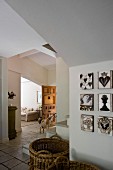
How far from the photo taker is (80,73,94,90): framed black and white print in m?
1.59

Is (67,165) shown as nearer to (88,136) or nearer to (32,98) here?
(88,136)

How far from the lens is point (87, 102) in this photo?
163 cm

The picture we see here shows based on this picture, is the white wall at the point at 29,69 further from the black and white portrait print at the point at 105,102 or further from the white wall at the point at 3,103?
the black and white portrait print at the point at 105,102

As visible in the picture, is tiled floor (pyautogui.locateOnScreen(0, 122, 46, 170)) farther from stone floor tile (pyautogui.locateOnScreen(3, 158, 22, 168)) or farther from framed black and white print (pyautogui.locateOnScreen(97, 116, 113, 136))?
framed black and white print (pyautogui.locateOnScreen(97, 116, 113, 136))

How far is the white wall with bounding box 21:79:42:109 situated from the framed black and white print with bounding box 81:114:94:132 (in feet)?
24.5

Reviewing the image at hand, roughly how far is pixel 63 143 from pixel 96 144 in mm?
1034

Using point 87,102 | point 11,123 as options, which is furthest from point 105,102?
point 11,123

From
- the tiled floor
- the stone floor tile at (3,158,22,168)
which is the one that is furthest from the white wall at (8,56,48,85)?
the stone floor tile at (3,158,22,168)

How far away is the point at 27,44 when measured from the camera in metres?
3.23

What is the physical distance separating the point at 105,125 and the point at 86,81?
488mm

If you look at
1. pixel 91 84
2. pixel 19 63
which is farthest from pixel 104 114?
pixel 19 63

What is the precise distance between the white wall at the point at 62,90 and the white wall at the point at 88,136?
77.8 inches

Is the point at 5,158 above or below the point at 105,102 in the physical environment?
below

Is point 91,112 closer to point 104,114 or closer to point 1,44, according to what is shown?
point 104,114
